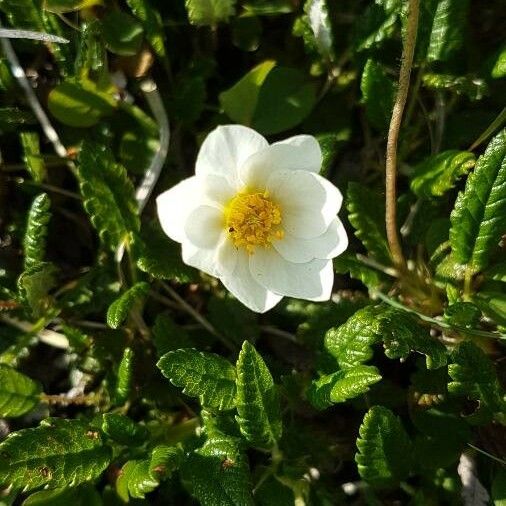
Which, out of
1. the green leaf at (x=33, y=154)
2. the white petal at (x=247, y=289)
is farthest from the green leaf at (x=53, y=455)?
the green leaf at (x=33, y=154)

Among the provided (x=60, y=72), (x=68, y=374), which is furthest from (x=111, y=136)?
(x=68, y=374)

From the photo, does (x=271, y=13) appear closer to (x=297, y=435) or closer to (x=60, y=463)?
(x=297, y=435)

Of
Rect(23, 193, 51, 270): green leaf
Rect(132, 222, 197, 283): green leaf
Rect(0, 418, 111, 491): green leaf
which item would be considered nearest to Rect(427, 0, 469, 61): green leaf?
Rect(132, 222, 197, 283): green leaf

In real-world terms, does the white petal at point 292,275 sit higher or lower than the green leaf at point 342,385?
higher

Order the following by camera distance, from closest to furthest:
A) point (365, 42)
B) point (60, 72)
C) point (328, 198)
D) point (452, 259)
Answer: point (328, 198) → point (452, 259) → point (365, 42) → point (60, 72)

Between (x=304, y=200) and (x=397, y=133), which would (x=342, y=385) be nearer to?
(x=304, y=200)

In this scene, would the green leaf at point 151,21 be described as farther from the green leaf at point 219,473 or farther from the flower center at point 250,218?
the green leaf at point 219,473
